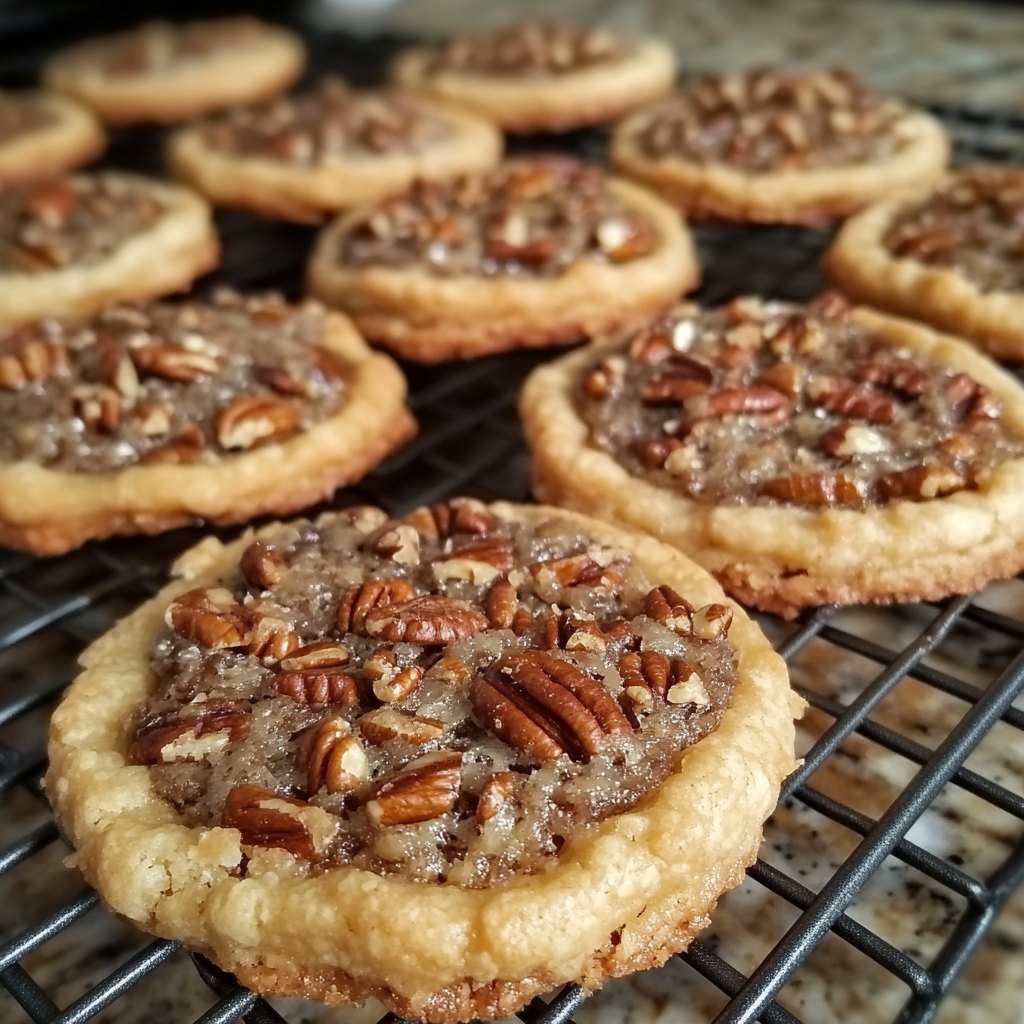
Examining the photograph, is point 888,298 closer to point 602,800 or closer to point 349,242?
point 349,242

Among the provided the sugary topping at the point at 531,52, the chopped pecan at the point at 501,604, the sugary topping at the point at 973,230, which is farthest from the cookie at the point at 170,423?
the sugary topping at the point at 531,52

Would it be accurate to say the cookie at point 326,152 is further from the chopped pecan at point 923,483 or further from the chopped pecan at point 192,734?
the chopped pecan at point 192,734

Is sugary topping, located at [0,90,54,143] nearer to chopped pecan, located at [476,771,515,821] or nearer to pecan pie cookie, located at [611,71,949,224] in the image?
pecan pie cookie, located at [611,71,949,224]

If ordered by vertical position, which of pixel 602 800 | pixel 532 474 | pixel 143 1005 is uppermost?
pixel 602 800

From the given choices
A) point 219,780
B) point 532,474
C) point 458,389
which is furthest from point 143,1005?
point 458,389

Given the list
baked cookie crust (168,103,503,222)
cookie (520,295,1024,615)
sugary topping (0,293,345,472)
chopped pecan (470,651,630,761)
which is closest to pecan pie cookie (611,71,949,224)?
baked cookie crust (168,103,503,222)

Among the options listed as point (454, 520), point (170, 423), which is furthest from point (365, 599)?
point (170, 423)
